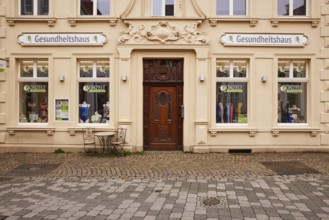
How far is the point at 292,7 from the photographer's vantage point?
44.7 ft

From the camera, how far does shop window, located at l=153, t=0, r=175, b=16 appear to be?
1344cm

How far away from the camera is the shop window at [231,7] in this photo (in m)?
13.6

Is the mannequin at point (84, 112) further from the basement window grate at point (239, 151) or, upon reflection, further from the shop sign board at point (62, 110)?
the basement window grate at point (239, 151)

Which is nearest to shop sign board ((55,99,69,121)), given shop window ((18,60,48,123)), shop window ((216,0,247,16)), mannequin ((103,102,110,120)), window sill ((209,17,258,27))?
shop window ((18,60,48,123))

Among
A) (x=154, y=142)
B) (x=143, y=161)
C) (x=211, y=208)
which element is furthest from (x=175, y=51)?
(x=211, y=208)

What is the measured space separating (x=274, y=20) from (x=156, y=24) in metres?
4.14

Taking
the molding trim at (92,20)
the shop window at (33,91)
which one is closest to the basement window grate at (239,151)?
the molding trim at (92,20)

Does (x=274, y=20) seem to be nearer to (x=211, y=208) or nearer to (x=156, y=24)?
(x=156, y=24)

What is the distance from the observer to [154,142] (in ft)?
44.3

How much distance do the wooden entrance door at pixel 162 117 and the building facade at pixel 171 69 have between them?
0.04m

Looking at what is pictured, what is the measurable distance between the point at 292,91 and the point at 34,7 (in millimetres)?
9821

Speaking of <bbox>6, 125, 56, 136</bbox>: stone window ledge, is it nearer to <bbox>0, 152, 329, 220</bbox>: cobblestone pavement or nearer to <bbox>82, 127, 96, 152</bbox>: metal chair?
<bbox>82, 127, 96, 152</bbox>: metal chair

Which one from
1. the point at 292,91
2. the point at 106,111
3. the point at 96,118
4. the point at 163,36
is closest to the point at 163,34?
the point at 163,36

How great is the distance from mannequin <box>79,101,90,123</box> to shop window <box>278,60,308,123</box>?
6.98 meters
